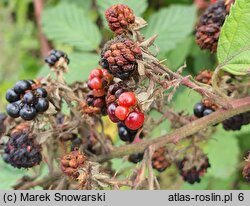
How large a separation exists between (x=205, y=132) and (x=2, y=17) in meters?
3.29

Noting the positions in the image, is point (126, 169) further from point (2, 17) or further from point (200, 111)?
point (2, 17)

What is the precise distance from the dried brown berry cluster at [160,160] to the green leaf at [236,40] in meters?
0.56

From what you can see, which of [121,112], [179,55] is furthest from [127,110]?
[179,55]

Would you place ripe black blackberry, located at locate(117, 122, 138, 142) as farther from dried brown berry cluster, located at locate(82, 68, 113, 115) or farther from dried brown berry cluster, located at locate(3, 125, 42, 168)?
dried brown berry cluster, located at locate(3, 125, 42, 168)

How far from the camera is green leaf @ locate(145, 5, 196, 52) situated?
3.05 m

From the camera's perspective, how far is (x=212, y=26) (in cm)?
188

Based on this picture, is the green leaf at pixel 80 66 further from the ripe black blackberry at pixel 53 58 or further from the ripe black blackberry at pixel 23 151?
the ripe black blackberry at pixel 23 151

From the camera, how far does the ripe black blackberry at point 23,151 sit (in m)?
1.84

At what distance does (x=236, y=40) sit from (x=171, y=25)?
1.57 m

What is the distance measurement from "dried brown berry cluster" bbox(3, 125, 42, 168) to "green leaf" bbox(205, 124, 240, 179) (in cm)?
133

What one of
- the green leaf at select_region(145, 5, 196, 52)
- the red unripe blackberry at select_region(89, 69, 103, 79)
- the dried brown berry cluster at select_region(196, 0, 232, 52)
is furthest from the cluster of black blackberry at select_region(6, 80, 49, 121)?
the green leaf at select_region(145, 5, 196, 52)

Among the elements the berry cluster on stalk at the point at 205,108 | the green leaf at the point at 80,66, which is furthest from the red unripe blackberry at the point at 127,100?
the green leaf at the point at 80,66

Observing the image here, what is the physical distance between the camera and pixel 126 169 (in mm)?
2646

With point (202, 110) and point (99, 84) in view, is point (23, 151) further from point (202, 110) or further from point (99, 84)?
point (202, 110)
